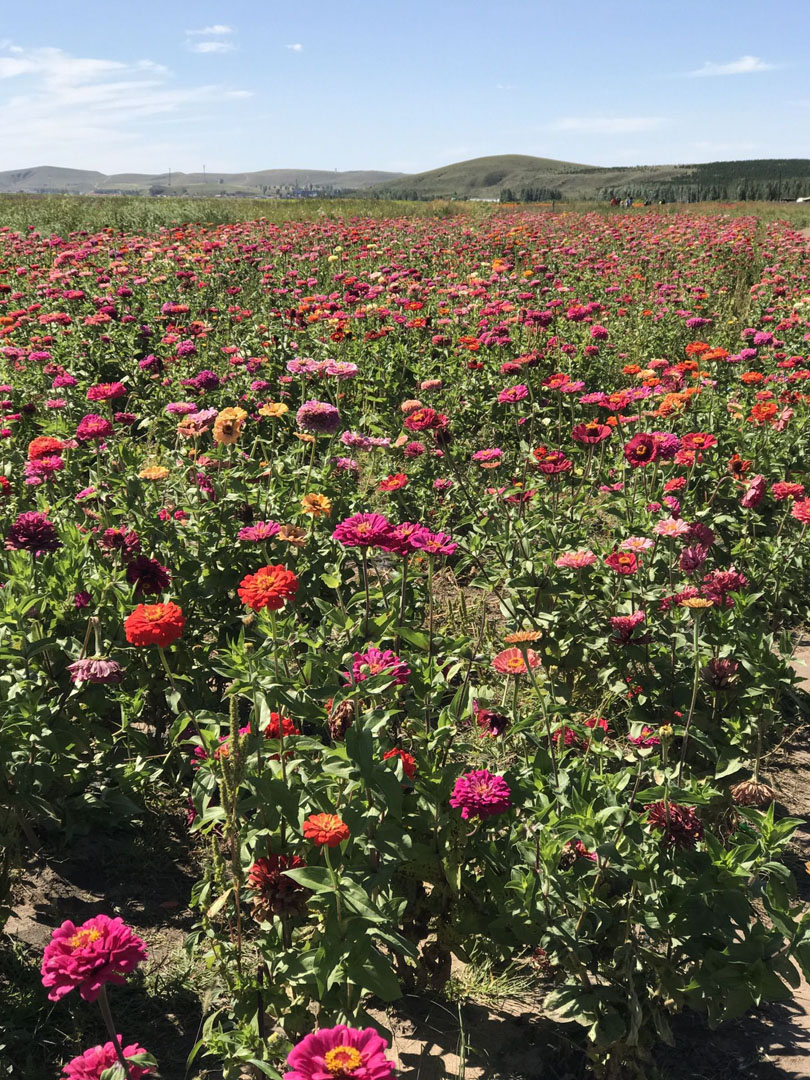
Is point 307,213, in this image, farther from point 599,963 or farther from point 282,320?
Answer: point 599,963

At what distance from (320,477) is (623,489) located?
1711mm

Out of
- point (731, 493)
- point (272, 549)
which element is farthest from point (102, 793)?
point (731, 493)

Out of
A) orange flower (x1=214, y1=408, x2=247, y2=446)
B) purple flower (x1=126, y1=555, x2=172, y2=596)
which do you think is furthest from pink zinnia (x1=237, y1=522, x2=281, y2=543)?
orange flower (x1=214, y1=408, x2=247, y2=446)

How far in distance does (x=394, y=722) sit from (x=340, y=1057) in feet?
4.77

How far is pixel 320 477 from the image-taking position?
13.4 ft

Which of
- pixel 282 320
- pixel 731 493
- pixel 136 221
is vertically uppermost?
pixel 136 221

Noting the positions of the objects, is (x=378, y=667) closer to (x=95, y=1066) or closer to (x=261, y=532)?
(x=261, y=532)

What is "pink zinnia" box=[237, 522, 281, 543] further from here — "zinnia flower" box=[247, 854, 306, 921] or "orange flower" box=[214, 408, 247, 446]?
"zinnia flower" box=[247, 854, 306, 921]

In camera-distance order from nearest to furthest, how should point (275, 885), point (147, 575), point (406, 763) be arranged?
1. point (275, 885)
2. point (406, 763)
3. point (147, 575)

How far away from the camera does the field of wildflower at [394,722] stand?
1902 mm

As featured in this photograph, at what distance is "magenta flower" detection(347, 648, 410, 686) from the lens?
87.9 inches

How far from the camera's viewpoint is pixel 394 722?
265 centimetres

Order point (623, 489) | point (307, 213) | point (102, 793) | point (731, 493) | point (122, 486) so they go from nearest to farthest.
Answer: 1. point (102, 793)
2. point (122, 486)
3. point (623, 489)
4. point (731, 493)
5. point (307, 213)

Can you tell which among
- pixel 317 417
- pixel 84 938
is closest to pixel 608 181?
pixel 317 417
